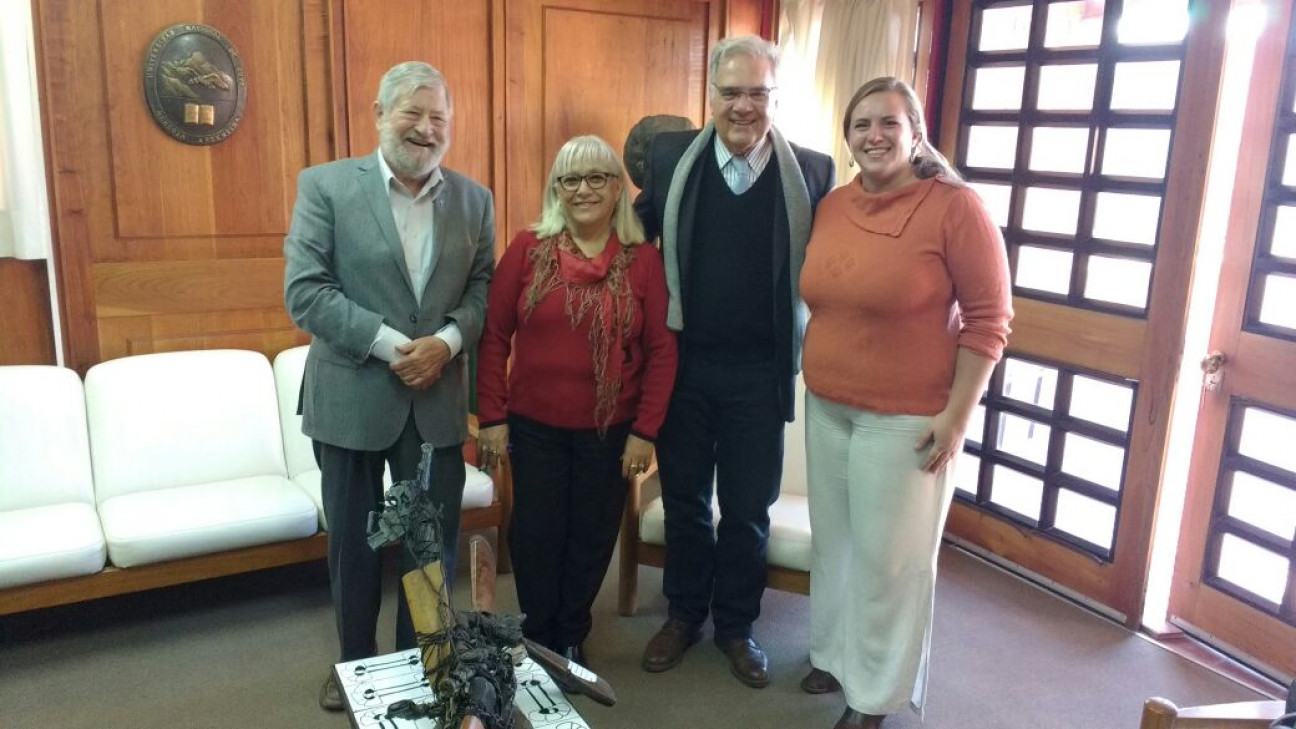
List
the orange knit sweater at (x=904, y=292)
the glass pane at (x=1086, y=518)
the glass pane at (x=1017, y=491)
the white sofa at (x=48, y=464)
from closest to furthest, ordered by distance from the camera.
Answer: the orange knit sweater at (x=904, y=292) < the white sofa at (x=48, y=464) < the glass pane at (x=1086, y=518) < the glass pane at (x=1017, y=491)

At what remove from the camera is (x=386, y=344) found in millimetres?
2191

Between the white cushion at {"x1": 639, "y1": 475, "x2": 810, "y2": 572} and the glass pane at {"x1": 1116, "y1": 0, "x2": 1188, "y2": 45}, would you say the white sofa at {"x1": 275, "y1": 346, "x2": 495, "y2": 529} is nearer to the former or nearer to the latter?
the white cushion at {"x1": 639, "y1": 475, "x2": 810, "y2": 572}

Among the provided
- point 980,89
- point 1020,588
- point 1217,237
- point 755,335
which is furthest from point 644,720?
point 980,89

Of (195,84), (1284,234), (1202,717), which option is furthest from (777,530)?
(195,84)

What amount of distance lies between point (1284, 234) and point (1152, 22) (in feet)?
2.42

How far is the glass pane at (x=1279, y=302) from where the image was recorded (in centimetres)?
266

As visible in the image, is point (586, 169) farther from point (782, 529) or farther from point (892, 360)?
point (782, 529)

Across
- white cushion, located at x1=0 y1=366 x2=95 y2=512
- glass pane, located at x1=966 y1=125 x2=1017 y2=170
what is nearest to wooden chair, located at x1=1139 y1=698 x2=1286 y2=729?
glass pane, located at x1=966 y1=125 x2=1017 y2=170

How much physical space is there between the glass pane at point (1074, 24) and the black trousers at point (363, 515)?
90.9 inches

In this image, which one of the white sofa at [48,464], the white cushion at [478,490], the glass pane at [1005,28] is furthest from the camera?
the glass pane at [1005,28]

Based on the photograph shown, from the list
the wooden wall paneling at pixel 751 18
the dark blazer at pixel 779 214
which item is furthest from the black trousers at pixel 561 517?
the wooden wall paneling at pixel 751 18

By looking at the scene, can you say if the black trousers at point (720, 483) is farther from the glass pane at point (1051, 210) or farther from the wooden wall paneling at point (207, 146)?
the wooden wall paneling at point (207, 146)

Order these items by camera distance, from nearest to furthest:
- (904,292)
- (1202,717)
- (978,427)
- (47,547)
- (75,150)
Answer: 1. (1202,717)
2. (904,292)
3. (47,547)
4. (75,150)
5. (978,427)

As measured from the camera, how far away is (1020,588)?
3359 mm
